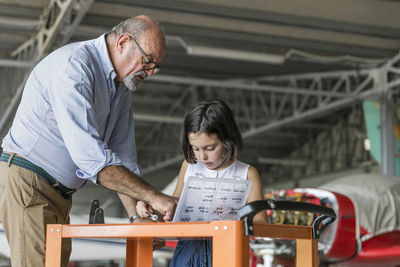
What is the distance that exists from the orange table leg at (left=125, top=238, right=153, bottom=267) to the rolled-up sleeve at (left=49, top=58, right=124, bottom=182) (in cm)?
24

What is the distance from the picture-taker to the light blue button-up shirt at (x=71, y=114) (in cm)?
179

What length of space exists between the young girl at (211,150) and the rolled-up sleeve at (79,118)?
375 millimetres

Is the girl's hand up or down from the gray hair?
down

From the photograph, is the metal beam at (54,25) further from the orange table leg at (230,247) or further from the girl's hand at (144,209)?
the orange table leg at (230,247)

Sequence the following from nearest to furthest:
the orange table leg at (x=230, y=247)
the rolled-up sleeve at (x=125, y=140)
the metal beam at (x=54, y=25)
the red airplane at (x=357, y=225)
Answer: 1. the orange table leg at (x=230, y=247)
2. the rolled-up sleeve at (x=125, y=140)
3. the red airplane at (x=357, y=225)
4. the metal beam at (x=54, y=25)

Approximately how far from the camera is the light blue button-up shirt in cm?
179

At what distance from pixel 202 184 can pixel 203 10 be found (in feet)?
21.5

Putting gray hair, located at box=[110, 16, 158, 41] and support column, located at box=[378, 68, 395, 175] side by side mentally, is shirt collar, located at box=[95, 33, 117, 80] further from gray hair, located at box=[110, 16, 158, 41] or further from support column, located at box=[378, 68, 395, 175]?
support column, located at box=[378, 68, 395, 175]

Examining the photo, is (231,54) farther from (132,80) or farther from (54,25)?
(132,80)

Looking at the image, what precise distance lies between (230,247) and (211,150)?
2.55 feet

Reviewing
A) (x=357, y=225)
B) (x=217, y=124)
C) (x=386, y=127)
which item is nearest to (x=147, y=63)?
(x=217, y=124)

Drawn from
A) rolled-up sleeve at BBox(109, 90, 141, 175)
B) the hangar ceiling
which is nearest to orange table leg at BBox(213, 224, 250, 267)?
rolled-up sleeve at BBox(109, 90, 141, 175)

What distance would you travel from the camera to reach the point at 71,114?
183cm

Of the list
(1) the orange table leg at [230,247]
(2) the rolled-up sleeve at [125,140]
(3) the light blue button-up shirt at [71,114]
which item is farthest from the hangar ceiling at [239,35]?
(1) the orange table leg at [230,247]
